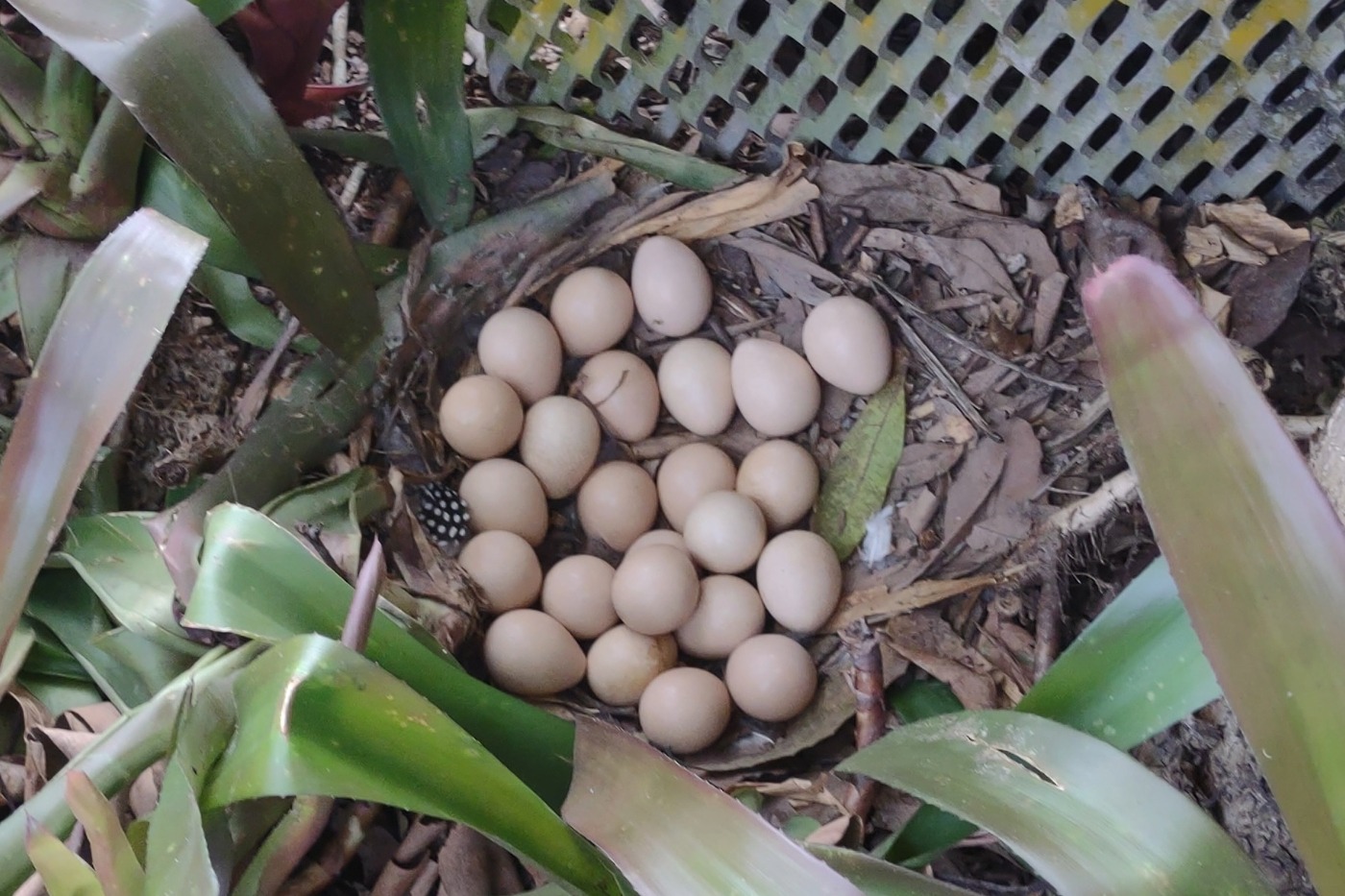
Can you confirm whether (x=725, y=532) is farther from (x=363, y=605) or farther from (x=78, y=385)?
(x=78, y=385)

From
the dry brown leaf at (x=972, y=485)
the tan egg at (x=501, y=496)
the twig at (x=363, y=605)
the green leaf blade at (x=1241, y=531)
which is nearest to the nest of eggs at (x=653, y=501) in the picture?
the tan egg at (x=501, y=496)

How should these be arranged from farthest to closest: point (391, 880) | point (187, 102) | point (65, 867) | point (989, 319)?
1. point (989, 319)
2. point (391, 880)
3. point (187, 102)
4. point (65, 867)

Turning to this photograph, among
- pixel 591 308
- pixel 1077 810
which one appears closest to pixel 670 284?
pixel 591 308

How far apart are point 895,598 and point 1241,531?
0.59m

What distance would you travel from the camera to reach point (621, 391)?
103 centimetres

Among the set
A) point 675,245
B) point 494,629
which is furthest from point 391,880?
point 675,245

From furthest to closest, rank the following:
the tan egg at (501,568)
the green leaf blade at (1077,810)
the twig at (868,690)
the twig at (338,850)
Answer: the tan egg at (501,568)
the twig at (868,690)
the twig at (338,850)
the green leaf blade at (1077,810)

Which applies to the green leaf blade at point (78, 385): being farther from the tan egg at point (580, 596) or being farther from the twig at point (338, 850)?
the tan egg at point (580, 596)

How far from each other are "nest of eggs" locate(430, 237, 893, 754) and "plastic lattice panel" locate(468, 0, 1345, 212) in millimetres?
166

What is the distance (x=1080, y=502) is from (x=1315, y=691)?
539mm

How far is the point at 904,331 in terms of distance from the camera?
1.01m

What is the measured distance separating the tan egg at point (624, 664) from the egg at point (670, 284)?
12.4 inches

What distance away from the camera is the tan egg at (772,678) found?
90 centimetres

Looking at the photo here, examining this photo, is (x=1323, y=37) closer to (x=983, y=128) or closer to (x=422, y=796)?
(x=983, y=128)
